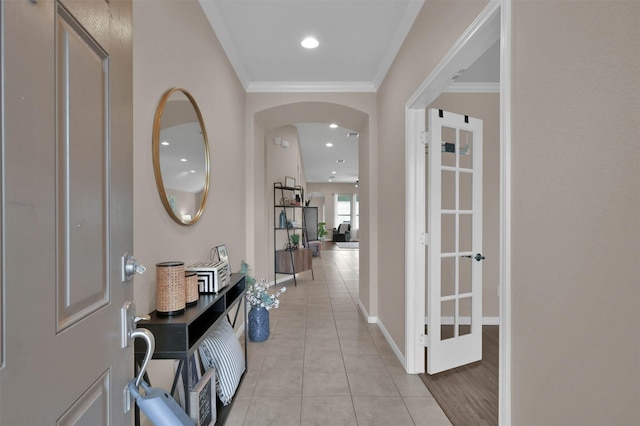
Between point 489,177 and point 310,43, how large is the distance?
7.88ft

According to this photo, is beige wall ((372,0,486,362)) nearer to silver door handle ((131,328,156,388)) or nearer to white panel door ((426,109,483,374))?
white panel door ((426,109,483,374))

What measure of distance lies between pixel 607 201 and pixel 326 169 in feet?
34.9

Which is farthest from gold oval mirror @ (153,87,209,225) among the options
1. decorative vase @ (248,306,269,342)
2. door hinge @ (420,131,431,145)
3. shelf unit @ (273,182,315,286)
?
shelf unit @ (273,182,315,286)

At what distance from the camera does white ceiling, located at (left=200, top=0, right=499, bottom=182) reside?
8.04ft

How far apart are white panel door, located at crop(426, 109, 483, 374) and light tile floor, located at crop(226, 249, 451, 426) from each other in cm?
44

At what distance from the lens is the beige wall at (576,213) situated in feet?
2.67

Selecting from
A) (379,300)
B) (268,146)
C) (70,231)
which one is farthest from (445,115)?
(268,146)

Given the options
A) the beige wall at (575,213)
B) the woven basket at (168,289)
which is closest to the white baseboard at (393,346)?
the beige wall at (575,213)

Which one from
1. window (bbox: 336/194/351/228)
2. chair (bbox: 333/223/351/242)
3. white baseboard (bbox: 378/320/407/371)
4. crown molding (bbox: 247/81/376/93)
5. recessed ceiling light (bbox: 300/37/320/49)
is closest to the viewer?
white baseboard (bbox: 378/320/407/371)

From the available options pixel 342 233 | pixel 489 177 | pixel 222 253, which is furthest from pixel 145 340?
pixel 342 233

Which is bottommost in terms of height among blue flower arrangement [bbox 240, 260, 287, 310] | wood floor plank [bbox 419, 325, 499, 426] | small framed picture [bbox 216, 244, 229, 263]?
wood floor plank [bbox 419, 325, 499, 426]

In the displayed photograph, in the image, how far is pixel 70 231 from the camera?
66 centimetres

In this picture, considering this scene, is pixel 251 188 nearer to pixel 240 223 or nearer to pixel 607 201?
pixel 240 223

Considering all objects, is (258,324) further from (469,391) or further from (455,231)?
(455,231)
